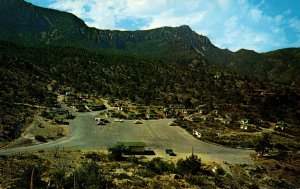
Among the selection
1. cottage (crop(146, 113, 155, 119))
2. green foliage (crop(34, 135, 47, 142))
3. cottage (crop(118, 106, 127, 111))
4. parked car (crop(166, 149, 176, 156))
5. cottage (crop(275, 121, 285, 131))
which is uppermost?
cottage (crop(118, 106, 127, 111))

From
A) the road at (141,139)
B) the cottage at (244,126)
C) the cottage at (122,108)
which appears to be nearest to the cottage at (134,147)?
the road at (141,139)

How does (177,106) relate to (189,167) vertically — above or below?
above

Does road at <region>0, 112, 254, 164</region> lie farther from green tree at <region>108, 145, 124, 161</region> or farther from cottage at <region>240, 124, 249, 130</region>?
cottage at <region>240, 124, 249, 130</region>

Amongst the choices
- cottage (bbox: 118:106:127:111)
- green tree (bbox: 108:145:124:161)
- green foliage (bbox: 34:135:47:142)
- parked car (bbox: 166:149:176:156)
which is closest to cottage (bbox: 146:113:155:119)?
cottage (bbox: 118:106:127:111)

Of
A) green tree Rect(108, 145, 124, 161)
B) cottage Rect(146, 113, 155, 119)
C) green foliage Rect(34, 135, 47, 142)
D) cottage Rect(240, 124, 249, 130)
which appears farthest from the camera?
cottage Rect(146, 113, 155, 119)

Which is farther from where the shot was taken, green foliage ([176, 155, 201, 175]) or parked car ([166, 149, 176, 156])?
parked car ([166, 149, 176, 156])

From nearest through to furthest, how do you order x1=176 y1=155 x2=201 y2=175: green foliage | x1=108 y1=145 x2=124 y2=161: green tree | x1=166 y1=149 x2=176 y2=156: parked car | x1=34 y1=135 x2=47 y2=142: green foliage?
x1=176 y1=155 x2=201 y2=175: green foliage
x1=108 y1=145 x2=124 y2=161: green tree
x1=166 y1=149 x2=176 y2=156: parked car
x1=34 y1=135 x2=47 y2=142: green foliage

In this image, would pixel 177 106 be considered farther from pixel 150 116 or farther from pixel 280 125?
pixel 280 125

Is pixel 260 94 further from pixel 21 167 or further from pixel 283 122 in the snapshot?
pixel 21 167

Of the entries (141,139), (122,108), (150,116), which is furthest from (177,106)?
(141,139)
